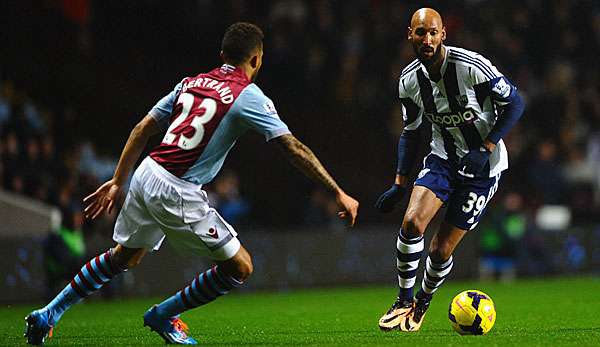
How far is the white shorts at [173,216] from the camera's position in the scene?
6699 mm

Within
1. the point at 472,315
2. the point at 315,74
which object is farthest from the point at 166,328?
the point at 315,74

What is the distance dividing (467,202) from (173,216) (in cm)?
243

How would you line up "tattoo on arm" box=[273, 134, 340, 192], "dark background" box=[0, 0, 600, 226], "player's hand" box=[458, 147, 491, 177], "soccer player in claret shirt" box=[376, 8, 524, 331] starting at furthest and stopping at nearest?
"dark background" box=[0, 0, 600, 226], "soccer player in claret shirt" box=[376, 8, 524, 331], "player's hand" box=[458, 147, 491, 177], "tattoo on arm" box=[273, 134, 340, 192]

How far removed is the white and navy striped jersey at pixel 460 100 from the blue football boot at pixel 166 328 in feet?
8.01

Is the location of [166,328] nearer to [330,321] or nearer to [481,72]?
[330,321]

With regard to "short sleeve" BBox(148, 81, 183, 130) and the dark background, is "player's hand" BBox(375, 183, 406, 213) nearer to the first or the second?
"short sleeve" BBox(148, 81, 183, 130)

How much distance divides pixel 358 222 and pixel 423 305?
9713 mm

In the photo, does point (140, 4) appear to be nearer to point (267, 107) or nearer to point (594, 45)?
point (594, 45)

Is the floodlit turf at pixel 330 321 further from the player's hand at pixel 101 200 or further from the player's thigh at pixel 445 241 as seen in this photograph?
the player's hand at pixel 101 200

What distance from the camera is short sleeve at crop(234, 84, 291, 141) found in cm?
666

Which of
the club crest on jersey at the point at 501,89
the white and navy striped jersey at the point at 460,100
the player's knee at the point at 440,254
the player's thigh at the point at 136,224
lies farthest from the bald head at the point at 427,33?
the player's thigh at the point at 136,224

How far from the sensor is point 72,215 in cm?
1383

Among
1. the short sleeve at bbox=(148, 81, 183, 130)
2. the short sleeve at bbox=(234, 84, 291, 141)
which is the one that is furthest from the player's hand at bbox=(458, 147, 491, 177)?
the short sleeve at bbox=(148, 81, 183, 130)

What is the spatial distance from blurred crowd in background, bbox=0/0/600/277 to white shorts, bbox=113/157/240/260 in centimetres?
913
